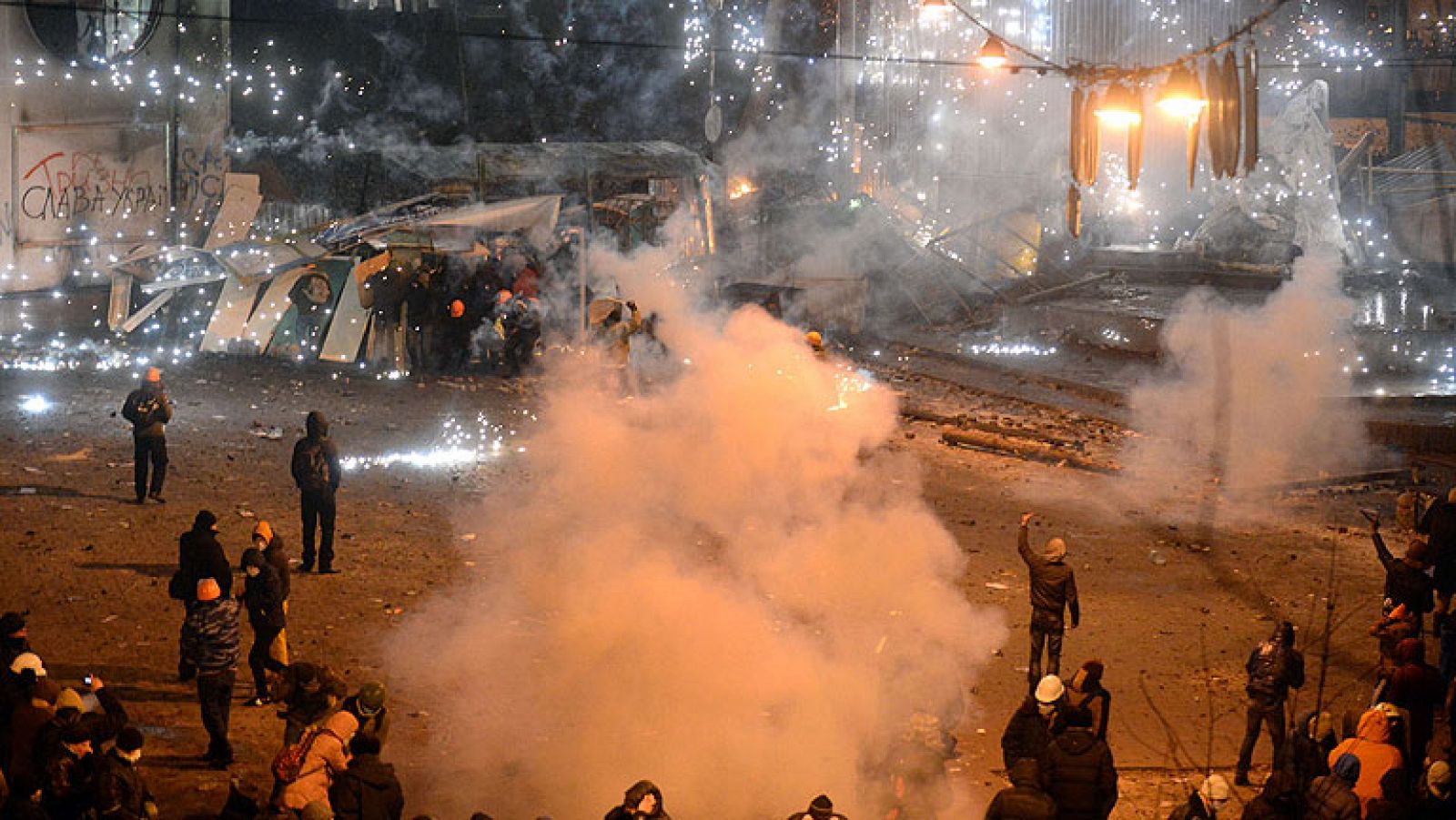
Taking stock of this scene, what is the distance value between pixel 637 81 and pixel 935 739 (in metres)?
17.7

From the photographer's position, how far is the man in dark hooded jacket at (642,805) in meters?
5.09

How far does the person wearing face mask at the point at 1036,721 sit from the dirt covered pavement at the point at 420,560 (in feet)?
2.66

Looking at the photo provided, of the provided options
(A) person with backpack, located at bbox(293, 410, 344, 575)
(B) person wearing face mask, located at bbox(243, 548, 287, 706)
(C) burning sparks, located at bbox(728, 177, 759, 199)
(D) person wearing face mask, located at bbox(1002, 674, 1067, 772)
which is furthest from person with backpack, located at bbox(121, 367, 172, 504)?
(C) burning sparks, located at bbox(728, 177, 759, 199)

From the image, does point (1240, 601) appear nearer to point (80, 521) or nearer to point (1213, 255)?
point (80, 521)

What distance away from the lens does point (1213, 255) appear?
2575 cm

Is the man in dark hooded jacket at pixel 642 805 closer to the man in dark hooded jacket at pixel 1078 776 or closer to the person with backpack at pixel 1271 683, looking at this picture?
the man in dark hooded jacket at pixel 1078 776

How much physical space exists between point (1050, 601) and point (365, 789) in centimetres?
447

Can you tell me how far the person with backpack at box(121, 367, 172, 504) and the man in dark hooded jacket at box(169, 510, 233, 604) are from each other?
11.4 feet

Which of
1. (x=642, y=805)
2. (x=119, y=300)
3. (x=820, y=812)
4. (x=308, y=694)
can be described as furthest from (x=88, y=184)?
(x=820, y=812)

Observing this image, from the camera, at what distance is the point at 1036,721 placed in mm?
6078

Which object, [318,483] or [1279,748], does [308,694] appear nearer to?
[318,483]

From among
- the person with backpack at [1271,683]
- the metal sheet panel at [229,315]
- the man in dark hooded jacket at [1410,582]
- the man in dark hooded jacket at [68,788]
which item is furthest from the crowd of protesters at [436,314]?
the man in dark hooded jacket at [68,788]

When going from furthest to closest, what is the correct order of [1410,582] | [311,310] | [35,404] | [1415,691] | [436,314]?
[311,310], [436,314], [35,404], [1410,582], [1415,691]

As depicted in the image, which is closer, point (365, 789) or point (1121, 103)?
point (365, 789)
